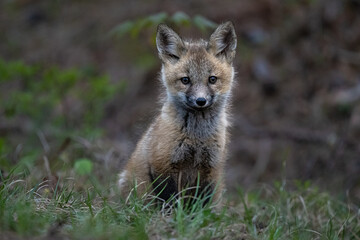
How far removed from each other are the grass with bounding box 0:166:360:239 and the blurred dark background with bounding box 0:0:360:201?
2037 mm

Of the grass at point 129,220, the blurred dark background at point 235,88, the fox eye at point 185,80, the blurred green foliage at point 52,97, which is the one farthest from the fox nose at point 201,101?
the blurred green foliage at point 52,97

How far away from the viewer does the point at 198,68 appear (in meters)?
5.78

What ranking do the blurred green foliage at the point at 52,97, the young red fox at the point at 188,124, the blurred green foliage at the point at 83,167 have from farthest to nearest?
the blurred green foliage at the point at 52,97
the blurred green foliage at the point at 83,167
the young red fox at the point at 188,124

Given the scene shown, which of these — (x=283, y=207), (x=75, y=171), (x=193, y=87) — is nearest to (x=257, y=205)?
(x=283, y=207)

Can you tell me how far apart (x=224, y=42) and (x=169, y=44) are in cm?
70

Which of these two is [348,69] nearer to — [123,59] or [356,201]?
[356,201]

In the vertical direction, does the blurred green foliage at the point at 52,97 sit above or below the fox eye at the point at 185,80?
below

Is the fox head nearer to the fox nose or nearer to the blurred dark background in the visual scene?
the fox nose

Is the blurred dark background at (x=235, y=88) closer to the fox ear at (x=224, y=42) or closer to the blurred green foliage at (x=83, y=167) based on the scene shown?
the blurred green foliage at (x=83, y=167)

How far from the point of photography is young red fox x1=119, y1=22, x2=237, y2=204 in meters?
5.56

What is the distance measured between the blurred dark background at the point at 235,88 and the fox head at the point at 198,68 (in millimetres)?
1296

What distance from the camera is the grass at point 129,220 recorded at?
3.94 meters

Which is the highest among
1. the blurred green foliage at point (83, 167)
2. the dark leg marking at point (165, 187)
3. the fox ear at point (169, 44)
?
the fox ear at point (169, 44)

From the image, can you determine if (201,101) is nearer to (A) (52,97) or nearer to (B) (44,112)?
(A) (52,97)
